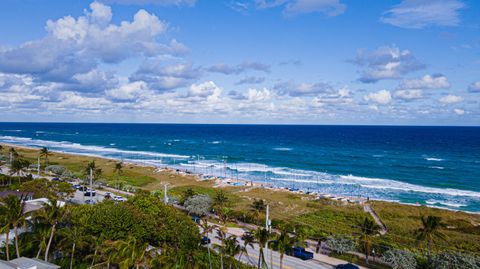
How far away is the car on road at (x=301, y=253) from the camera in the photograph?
3871 cm

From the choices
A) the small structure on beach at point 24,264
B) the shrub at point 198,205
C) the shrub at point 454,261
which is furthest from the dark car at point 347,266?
the small structure on beach at point 24,264

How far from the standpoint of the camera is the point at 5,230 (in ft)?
96.4

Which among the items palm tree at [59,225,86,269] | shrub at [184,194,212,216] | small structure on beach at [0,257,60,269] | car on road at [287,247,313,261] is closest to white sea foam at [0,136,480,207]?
shrub at [184,194,212,216]

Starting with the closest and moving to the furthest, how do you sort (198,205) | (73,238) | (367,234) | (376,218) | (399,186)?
(73,238) → (367,234) → (198,205) → (376,218) → (399,186)

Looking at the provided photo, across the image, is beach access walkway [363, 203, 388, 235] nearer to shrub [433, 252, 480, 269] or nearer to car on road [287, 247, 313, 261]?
shrub [433, 252, 480, 269]

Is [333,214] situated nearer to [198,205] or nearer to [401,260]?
[198,205]

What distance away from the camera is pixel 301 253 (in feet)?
128

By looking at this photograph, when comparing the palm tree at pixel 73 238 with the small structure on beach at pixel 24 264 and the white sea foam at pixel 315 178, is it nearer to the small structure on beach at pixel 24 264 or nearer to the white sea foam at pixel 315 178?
the small structure on beach at pixel 24 264

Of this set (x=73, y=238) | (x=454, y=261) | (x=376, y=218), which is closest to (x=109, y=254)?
(x=73, y=238)

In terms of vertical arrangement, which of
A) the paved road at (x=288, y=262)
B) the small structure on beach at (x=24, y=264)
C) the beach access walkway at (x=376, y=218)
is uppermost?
the small structure on beach at (x=24, y=264)

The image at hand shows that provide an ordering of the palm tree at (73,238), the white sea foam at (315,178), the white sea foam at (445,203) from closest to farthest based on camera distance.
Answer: the palm tree at (73,238) → the white sea foam at (445,203) → the white sea foam at (315,178)

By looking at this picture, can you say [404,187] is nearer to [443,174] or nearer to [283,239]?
[443,174]

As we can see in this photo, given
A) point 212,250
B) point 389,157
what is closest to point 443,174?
point 389,157

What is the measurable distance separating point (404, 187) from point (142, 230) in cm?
7170
